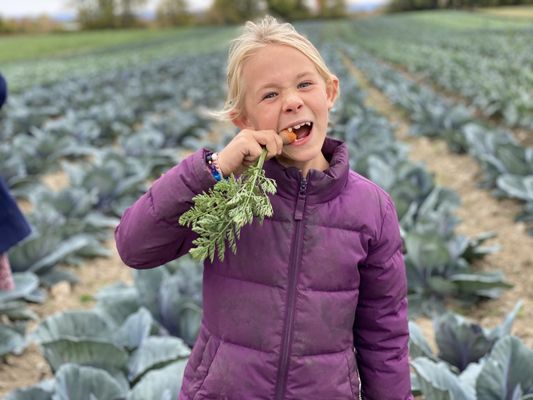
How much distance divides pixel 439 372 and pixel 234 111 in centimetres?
137

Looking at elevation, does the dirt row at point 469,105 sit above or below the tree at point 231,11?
above

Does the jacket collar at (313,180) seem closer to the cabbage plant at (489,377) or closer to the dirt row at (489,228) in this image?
the cabbage plant at (489,377)

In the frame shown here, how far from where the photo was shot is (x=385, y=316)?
173 cm

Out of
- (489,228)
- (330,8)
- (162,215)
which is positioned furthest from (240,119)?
(330,8)

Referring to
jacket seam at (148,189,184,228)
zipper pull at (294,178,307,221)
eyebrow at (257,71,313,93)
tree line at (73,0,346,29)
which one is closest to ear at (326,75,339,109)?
eyebrow at (257,71,313,93)

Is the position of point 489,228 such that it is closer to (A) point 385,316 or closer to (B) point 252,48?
(A) point 385,316

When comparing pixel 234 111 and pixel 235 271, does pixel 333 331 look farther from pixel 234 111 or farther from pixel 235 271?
pixel 234 111

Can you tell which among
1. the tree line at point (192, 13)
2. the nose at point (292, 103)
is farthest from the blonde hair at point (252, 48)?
the tree line at point (192, 13)

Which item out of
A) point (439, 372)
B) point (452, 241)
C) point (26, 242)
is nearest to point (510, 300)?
point (452, 241)

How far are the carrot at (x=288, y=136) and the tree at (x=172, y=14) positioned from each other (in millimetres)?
102194

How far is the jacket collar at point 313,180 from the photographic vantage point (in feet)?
5.26

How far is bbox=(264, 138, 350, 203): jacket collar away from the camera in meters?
1.60

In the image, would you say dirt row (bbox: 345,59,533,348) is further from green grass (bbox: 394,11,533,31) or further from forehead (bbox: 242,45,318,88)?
green grass (bbox: 394,11,533,31)

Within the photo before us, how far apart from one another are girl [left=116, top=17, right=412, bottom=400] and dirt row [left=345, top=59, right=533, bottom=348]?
2273 millimetres
